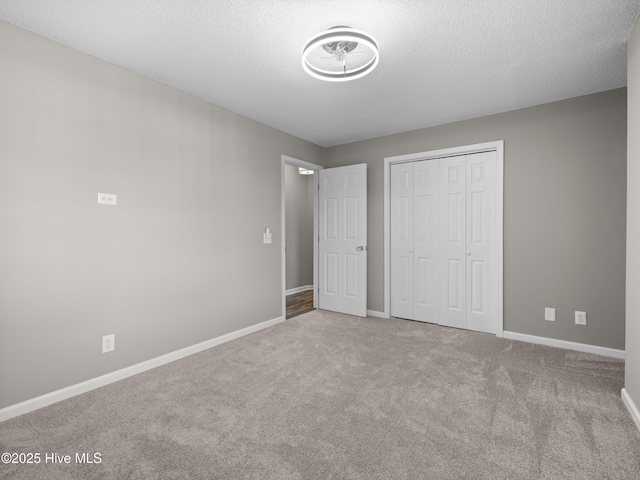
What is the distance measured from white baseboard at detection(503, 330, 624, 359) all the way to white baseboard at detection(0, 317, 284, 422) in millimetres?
3054

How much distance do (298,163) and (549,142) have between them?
2940 millimetres

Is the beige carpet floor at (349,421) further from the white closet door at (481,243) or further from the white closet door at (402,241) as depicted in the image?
the white closet door at (402,241)

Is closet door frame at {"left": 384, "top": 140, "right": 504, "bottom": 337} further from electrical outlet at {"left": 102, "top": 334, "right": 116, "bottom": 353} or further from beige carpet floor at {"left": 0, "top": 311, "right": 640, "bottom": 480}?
electrical outlet at {"left": 102, "top": 334, "right": 116, "bottom": 353}

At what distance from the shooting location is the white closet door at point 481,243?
362cm

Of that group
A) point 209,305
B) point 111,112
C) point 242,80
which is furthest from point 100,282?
point 242,80

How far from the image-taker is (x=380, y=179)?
4.43 meters

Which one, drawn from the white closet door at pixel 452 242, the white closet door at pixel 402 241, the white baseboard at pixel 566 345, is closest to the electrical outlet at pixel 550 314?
the white baseboard at pixel 566 345

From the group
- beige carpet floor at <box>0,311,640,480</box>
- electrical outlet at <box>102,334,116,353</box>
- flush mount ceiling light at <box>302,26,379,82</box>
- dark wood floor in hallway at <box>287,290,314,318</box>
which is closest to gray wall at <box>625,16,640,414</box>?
beige carpet floor at <box>0,311,640,480</box>

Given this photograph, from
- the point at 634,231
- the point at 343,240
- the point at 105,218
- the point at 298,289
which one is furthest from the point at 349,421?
the point at 298,289

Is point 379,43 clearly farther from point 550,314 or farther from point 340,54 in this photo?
point 550,314

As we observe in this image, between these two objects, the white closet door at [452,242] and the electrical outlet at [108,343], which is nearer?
the electrical outlet at [108,343]

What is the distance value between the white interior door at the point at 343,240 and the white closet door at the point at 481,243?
4.39ft

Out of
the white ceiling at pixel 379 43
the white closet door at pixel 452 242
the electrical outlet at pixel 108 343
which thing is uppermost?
the white ceiling at pixel 379 43

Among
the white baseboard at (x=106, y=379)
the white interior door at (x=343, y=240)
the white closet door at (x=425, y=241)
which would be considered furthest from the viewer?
the white interior door at (x=343, y=240)
